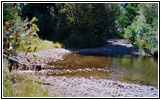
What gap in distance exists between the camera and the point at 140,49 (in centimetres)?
1736

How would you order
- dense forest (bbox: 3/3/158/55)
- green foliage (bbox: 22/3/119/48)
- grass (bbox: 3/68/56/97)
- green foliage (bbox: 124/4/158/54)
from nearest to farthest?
grass (bbox: 3/68/56/97), green foliage (bbox: 124/4/158/54), dense forest (bbox: 3/3/158/55), green foliage (bbox: 22/3/119/48)

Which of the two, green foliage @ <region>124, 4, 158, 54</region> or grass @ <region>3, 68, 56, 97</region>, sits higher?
green foliage @ <region>124, 4, 158, 54</region>

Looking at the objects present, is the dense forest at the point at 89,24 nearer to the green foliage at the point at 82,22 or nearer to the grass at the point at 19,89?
the green foliage at the point at 82,22

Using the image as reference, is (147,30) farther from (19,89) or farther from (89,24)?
(19,89)

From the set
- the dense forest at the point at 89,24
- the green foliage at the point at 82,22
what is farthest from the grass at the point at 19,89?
the green foliage at the point at 82,22

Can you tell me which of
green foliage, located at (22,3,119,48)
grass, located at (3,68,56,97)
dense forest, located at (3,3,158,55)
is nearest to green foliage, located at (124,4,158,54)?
dense forest, located at (3,3,158,55)

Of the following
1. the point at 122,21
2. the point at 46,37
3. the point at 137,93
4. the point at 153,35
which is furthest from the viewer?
the point at 122,21

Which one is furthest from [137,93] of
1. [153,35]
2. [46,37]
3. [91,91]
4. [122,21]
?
[122,21]

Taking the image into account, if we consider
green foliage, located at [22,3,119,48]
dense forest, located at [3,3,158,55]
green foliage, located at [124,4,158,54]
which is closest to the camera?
green foliage, located at [124,4,158,54]

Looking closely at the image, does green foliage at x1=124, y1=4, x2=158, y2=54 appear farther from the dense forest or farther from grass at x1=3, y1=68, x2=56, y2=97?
grass at x1=3, y1=68, x2=56, y2=97

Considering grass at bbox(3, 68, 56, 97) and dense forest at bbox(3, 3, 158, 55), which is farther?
dense forest at bbox(3, 3, 158, 55)

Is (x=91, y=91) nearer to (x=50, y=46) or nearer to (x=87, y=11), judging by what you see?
(x=50, y=46)

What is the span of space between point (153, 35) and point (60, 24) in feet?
26.7

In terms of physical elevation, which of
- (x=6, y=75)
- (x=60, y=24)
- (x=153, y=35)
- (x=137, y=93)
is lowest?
(x=137, y=93)
